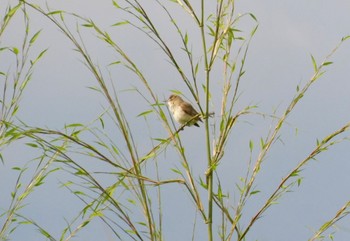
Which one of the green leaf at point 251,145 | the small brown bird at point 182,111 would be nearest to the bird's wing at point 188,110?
the small brown bird at point 182,111

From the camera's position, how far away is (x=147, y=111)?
9.15 feet

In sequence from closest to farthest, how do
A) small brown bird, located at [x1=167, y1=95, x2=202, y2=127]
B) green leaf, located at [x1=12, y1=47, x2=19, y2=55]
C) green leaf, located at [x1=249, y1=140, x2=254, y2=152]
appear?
green leaf, located at [x1=249, y1=140, x2=254, y2=152] → green leaf, located at [x1=12, y1=47, x2=19, y2=55] → small brown bird, located at [x1=167, y1=95, x2=202, y2=127]

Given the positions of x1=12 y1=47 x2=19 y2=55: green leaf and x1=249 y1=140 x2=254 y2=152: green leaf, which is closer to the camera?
x1=249 y1=140 x2=254 y2=152: green leaf

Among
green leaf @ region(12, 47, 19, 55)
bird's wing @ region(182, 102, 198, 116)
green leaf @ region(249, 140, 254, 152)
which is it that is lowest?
green leaf @ region(249, 140, 254, 152)

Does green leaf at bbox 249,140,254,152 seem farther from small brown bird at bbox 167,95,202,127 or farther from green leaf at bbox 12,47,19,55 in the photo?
small brown bird at bbox 167,95,202,127

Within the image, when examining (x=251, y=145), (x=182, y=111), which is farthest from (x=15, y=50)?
(x=182, y=111)

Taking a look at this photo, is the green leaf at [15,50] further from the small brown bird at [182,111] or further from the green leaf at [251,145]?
the small brown bird at [182,111]

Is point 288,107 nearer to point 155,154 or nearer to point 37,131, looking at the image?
point 155,154

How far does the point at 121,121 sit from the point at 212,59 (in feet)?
1.60

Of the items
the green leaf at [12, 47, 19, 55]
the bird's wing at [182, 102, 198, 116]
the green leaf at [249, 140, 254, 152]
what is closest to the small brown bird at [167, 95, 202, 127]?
the bird's wing at [182, 102, 198, 116]

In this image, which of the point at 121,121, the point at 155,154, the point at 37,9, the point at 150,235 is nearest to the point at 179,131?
the point at 155,154

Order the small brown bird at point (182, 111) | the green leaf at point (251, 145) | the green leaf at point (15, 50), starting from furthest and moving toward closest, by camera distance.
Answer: the small brown bird at point (182, 111) < the green leaf at point (15, 50) < the green leaf at point (251, 145)

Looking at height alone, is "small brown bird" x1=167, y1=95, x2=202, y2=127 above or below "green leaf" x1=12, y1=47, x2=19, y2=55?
above

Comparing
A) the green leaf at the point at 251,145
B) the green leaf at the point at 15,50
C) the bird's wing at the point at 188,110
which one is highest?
the bird's wing at the point at 188,110
